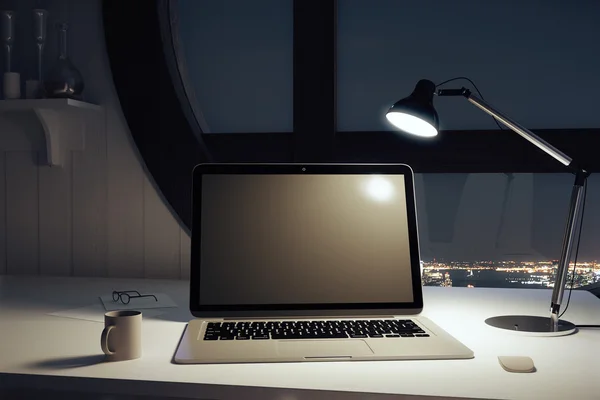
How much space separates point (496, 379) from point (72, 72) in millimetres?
1483

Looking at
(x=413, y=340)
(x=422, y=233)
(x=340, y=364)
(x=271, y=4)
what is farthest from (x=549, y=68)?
(x=340, y=364)

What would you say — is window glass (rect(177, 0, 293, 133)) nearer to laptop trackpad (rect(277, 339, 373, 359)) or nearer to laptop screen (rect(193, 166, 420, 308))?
laptop screen (rect(193, 166, 420, 308))

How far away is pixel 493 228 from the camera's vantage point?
205cm

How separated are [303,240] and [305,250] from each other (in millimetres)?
23

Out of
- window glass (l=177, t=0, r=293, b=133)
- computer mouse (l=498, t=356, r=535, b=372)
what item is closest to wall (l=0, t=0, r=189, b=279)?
window glass (l=177, t=0, r=293, b=133)

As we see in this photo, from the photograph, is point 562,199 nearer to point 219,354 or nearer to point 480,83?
point 480,83

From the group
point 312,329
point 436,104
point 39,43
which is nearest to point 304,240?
point 312,329

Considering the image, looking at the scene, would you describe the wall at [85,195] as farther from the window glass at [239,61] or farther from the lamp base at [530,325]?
the lamp base at [530,325]

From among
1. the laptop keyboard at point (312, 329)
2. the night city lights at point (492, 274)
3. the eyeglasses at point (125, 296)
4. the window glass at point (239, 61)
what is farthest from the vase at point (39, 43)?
the night city lights at point (492, 274)

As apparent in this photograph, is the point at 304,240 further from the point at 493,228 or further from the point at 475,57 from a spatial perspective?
the point at 475,57

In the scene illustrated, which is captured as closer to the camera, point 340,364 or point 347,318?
point 340,364

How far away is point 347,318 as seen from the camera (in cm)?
137

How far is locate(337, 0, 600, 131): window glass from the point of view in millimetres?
1968

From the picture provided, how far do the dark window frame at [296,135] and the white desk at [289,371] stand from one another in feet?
1.97
